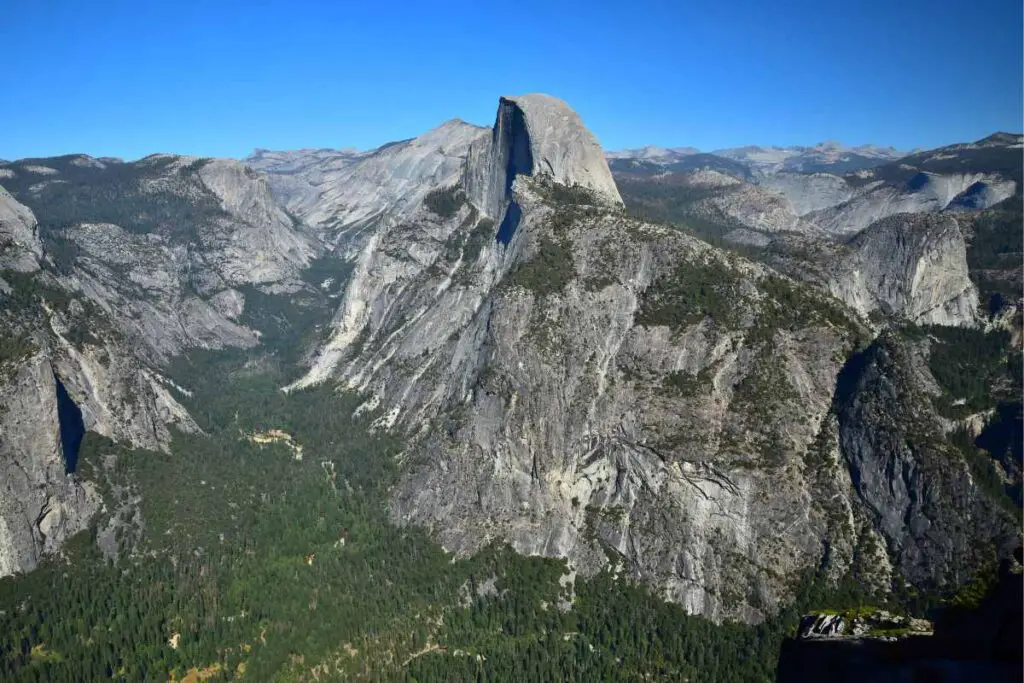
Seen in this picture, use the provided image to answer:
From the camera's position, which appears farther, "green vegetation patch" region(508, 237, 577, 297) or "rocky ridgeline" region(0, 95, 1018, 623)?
"green vegetation patch" region(508, 237, 577, 297)

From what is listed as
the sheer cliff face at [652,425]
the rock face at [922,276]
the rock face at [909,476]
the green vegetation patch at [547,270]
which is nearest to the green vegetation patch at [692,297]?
the sheer cliff face at [652,425]

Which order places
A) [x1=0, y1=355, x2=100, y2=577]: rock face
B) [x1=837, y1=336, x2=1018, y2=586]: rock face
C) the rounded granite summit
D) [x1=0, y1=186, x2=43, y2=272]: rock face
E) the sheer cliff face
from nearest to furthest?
[x1=837, y1=336, x2=1018, y2=586]: rock face < the sheer cliff face < [x1=0, y1=355, x2=100, y2=577]: rock face < [x1=0, y1=186, x2=43, y2=272]: rock face < the rounded granite summit

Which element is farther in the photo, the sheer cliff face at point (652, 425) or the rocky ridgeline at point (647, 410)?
the sheer cliff face at point (652, 425)

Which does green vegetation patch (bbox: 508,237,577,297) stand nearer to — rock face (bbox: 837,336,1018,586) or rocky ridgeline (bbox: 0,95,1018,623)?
rocky ridgeline (bbox: 0,95,1018,623)

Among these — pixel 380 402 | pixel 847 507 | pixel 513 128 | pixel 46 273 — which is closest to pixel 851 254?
pixel 847 507

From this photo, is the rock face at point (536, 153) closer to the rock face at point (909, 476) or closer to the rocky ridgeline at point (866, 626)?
the rock face at point (909, 476)

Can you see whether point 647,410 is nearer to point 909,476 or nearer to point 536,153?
point 909,476

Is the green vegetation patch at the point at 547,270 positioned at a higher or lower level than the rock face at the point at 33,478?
higher

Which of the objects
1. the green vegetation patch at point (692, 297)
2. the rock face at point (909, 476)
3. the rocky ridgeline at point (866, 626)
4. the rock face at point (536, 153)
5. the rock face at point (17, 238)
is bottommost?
the rocky ridgeline at point (866, 626)

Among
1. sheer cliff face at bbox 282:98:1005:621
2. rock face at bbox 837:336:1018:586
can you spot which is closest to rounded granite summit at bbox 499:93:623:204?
sheer cliff face at bbox 282:98:1005:621

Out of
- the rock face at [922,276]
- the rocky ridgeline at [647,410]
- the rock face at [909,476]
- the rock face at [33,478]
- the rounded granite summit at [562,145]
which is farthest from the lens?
the rounded granite summit at [562,145]

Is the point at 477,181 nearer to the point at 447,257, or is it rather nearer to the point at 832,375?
the point at 447,257
